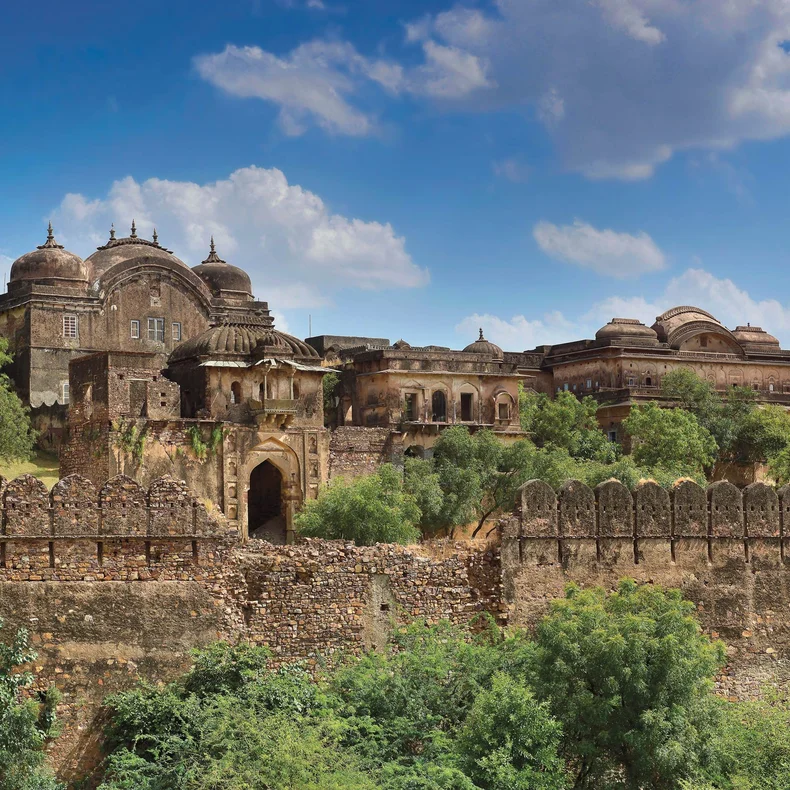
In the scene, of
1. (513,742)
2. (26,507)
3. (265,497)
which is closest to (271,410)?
(265,497)

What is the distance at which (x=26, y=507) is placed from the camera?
17281 mm

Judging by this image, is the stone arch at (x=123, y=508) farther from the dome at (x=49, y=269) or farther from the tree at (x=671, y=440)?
the dome at (x=49, y=269)

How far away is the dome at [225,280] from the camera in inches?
2151

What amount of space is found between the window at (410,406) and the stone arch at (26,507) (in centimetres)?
2993

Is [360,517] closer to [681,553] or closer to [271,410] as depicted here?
[271,410]

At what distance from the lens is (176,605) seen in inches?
696

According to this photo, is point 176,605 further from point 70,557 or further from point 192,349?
point 192,349

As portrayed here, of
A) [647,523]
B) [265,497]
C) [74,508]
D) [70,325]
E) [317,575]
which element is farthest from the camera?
[70,325]

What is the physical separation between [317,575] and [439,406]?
29.6 metres

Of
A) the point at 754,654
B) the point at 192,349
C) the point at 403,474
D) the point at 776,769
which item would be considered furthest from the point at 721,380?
the point at 776,769

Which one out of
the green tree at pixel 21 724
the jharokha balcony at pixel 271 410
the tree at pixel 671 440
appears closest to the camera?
the green tree at pixel 21 724

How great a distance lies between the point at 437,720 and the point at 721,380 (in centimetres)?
4371

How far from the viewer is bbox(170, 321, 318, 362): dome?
132 feet

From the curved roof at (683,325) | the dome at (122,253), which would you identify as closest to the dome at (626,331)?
the curved roof at (683,325)
